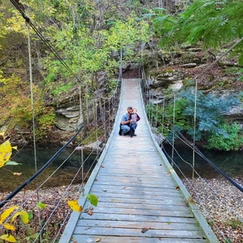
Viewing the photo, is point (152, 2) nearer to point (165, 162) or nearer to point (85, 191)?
point (165, 162)

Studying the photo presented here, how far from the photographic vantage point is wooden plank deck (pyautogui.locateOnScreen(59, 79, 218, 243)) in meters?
1.79

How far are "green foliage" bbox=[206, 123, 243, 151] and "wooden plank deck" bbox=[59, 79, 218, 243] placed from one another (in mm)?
4898

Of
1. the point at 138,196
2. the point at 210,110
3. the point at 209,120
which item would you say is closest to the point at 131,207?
the point at 138,196

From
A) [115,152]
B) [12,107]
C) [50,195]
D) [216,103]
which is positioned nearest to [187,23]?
[115,152]

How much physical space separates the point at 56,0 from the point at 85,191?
7.92m

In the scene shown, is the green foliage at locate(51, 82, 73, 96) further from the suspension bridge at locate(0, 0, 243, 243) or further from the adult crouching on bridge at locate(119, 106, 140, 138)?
the suspension bridge at locate(0, 0, 243, 243)

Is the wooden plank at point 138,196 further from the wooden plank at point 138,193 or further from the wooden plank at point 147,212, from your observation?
the wooden plank at point 147,212

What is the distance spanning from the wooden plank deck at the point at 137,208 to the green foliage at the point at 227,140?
193 inches

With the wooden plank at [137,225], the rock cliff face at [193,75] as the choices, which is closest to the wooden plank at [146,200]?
the wooden plank at [137,225]

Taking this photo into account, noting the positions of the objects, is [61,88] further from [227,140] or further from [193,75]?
[227,140]

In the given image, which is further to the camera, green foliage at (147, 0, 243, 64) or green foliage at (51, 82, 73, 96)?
green foliage at (51, 82, 73, 96)

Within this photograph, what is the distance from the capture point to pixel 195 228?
6.30 feet

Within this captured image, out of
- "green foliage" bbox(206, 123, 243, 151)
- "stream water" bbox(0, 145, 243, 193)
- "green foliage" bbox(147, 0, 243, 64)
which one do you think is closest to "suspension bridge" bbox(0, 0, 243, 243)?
"green foliage" bbox(147, 0, 243, 64)

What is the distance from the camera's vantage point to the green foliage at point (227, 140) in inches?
317
